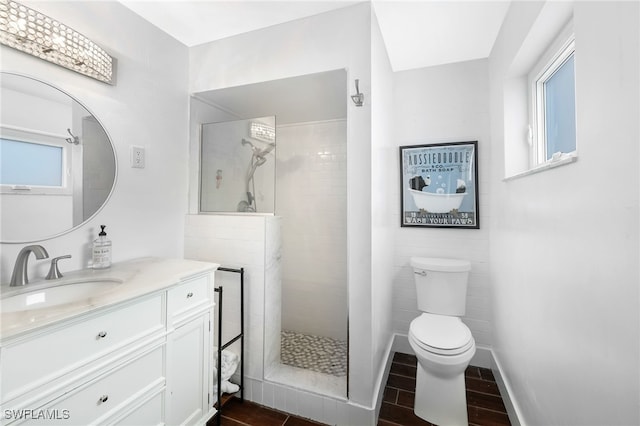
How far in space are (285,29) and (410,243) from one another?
6.16 ft

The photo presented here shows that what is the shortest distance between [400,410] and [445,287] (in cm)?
88

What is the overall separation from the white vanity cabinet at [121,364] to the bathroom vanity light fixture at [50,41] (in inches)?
47.8

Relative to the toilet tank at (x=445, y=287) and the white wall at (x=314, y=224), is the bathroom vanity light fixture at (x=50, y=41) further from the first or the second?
the toilet tank at (x=445, y=287)

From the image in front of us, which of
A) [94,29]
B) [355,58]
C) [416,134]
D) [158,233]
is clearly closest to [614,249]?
[355,58]

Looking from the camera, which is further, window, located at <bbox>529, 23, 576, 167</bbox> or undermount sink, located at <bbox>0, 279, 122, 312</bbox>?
window, located at <bbox>529, 23, 576, 167</bbox>

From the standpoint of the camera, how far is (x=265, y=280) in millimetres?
1857

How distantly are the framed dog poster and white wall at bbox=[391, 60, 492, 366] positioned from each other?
0.05 m

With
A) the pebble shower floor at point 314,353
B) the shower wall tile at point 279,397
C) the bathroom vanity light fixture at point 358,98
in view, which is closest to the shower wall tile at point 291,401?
the shower wall tile at point 279,397

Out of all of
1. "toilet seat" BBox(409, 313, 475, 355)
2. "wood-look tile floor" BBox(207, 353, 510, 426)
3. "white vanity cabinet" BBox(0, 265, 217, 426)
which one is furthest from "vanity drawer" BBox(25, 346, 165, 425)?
"toilet seat" BBox(409, 313, 475, 355)

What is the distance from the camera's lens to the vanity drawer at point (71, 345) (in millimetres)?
A: 786

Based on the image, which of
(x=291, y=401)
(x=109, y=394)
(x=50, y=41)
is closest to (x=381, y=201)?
(x=291, y=401)

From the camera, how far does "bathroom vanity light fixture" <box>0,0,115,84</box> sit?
119 centimetres

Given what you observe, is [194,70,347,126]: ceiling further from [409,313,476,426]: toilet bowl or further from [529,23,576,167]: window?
[409,313,476,426]: toilet bowl

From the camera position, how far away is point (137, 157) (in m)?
1.71
